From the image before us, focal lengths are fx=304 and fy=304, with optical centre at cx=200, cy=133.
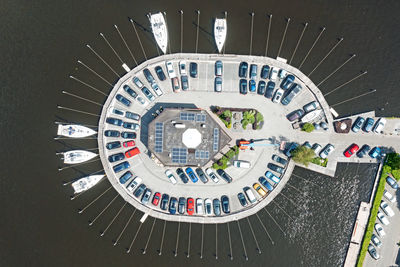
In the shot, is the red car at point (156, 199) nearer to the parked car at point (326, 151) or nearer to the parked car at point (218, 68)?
the parked car at point (218, 68)

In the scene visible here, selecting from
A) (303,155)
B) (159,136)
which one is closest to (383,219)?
(303,155)

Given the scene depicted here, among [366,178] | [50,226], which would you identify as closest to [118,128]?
[50,226]

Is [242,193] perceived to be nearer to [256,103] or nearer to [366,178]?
[256,103]

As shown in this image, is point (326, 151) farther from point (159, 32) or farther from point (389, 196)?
point (159, 32)

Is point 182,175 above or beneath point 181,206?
above

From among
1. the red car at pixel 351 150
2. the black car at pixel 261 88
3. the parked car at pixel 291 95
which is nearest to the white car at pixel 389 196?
the red car at pixel 351 150

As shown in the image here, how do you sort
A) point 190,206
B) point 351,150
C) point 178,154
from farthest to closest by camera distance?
point 190,206 < point 351,150 < point 178,154
